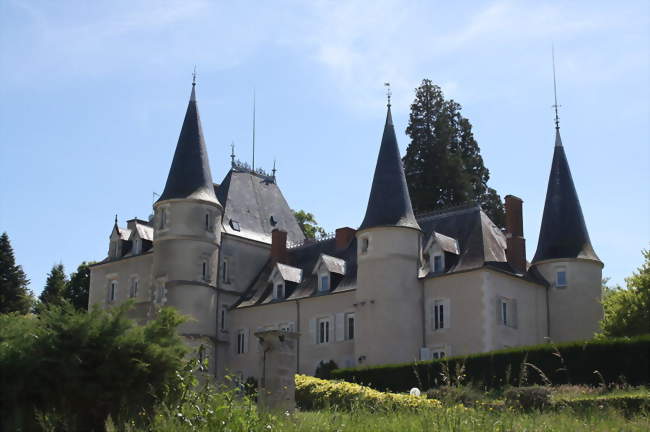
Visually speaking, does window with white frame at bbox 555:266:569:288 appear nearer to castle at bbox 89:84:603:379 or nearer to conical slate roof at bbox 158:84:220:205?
castle at bbox 89:84:603:379

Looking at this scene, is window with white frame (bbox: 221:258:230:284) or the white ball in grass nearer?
the white ball in grass

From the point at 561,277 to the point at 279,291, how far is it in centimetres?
1366

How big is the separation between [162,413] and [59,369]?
176 cm

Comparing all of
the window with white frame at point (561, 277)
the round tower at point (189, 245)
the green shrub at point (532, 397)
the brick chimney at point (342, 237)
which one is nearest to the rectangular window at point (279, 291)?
the round tower at point (189, 245)

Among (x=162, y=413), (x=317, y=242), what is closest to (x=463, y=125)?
(x=317, y=242)

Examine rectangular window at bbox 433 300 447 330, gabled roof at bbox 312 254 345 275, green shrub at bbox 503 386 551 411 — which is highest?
gabled roof at bbox 312 254 345 275

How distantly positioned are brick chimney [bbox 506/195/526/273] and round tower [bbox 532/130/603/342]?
0.92m

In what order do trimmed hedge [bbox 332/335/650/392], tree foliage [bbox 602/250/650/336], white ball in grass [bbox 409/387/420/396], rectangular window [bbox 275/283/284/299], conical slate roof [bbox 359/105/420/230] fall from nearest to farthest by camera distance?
white ball in grass [bbox 409/387/420/396]
trimmed hedge [bbox 332/335/650/392]
tree foliage [bbox 602/250/650/336]
conical slate roof [bbox 359/105/420/230]
rectangular window [bbox 275/283/284/299]

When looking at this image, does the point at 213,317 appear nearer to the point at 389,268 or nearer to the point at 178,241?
the point at 178,241

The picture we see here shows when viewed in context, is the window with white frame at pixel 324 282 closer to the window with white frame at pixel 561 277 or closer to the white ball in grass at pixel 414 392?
the window with white frame at pixel 561 277

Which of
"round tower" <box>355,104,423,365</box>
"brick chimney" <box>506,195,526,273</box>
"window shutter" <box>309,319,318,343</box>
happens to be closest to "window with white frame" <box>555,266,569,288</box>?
"brick chimney" <box>506,195,526,273</box>

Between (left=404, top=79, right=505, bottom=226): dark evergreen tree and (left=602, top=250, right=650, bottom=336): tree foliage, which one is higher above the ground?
(left=404, top=79, right=505, bottom=226): dark evergreen tree

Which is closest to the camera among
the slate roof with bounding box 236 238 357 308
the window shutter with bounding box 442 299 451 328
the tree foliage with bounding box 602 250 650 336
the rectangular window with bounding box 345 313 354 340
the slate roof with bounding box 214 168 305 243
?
the tree foliage with bounding box 602 250 650 336

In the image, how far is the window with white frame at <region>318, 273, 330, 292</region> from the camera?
146 ft
